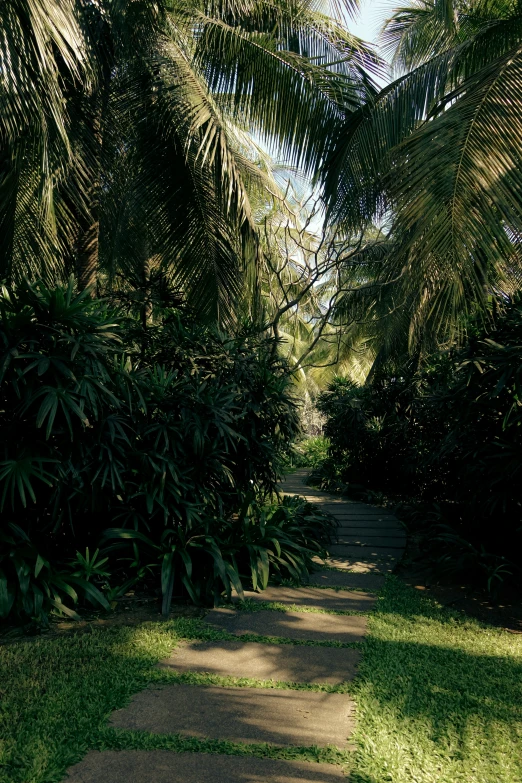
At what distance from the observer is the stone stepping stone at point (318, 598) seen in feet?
15.4

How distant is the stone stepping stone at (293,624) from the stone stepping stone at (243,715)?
0.87 meters

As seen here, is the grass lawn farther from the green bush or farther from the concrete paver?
the green bush

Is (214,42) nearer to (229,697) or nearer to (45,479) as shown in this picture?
(45,479)

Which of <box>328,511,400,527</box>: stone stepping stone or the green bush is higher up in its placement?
the green bush

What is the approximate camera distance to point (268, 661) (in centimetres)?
360

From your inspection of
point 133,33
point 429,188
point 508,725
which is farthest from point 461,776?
point 133,33

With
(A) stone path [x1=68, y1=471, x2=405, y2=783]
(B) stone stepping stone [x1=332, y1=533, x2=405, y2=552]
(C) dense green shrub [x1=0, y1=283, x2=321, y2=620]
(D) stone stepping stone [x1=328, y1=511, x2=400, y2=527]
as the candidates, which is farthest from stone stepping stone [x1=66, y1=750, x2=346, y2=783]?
(D) stone stepping stone [x1=328, y1=511, x2=400, y2=527]

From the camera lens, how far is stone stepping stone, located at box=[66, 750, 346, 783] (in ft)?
7.82

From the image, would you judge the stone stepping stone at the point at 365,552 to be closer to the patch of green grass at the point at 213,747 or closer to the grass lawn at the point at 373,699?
the grass lawn at the point at 373,699

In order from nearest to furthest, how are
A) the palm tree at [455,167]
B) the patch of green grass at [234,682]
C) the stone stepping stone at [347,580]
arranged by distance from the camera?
the patch of green grass at [234,682] < the palm tree at [455,167] < the stone stepping stone at [347,580]

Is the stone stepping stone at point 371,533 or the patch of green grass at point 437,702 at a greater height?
the stone stepping stone at point 371,533

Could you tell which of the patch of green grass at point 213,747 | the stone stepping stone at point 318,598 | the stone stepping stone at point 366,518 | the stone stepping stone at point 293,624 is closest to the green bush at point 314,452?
the stone stepping stone at point 366,518

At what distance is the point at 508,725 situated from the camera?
9.41ft

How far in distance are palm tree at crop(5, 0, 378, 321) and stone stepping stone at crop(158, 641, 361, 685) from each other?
3675mm
